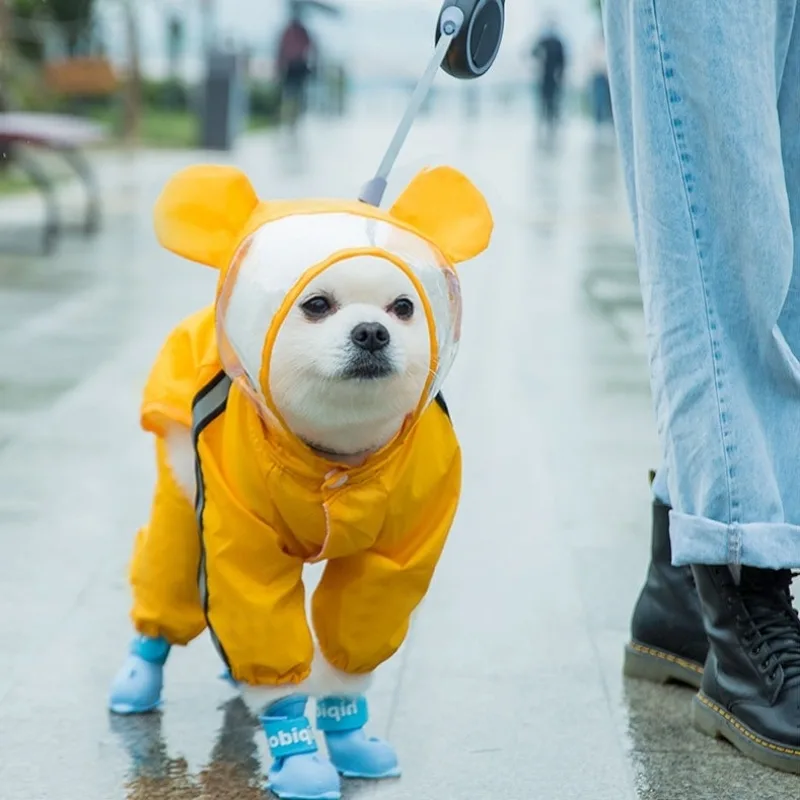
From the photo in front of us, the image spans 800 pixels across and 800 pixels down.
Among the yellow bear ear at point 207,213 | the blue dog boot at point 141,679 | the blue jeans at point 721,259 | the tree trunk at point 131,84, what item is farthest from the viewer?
the tree trunk at point 131,84

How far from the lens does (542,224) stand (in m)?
11.0

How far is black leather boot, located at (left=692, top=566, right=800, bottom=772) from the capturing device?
268cm

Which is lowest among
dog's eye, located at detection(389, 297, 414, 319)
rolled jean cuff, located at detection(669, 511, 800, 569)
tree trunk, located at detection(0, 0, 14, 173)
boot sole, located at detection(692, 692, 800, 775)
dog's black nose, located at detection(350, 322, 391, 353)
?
boot sole, located at detection(692, 692, 800, 775)

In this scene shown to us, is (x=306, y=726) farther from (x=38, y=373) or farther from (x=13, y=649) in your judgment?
(x=38, y=373)

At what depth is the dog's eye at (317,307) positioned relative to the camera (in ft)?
7.23

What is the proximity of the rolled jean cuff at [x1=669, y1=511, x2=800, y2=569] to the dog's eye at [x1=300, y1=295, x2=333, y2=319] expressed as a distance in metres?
0.81

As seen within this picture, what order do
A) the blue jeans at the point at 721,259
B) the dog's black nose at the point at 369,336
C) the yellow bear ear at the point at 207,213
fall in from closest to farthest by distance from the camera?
the dog's black nose at the point at 369,336 → the yellow bear ear at the point at 207,213 → the blue jeans at the point at 721,259

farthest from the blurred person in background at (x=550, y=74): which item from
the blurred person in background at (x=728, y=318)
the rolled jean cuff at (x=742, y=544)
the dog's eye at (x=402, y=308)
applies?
the dog's eye at (x=402, y=308)

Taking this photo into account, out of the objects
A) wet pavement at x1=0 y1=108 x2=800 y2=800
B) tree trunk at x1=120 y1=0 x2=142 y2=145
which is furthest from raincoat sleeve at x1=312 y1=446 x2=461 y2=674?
tree trunk at x1=120 y1=0 x2=142 y2=145

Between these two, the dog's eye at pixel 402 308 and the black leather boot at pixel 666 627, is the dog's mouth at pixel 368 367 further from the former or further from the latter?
the black leather boot at pixel 666 627

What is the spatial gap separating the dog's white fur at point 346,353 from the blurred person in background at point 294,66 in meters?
22.8

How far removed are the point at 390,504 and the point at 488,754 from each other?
1.70 feet

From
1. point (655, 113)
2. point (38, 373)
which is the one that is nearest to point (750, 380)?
point (655, 113)

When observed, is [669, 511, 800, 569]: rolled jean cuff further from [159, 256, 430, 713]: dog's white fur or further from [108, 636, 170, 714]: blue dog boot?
[108, 636, 170, 714]: blue dog boot
